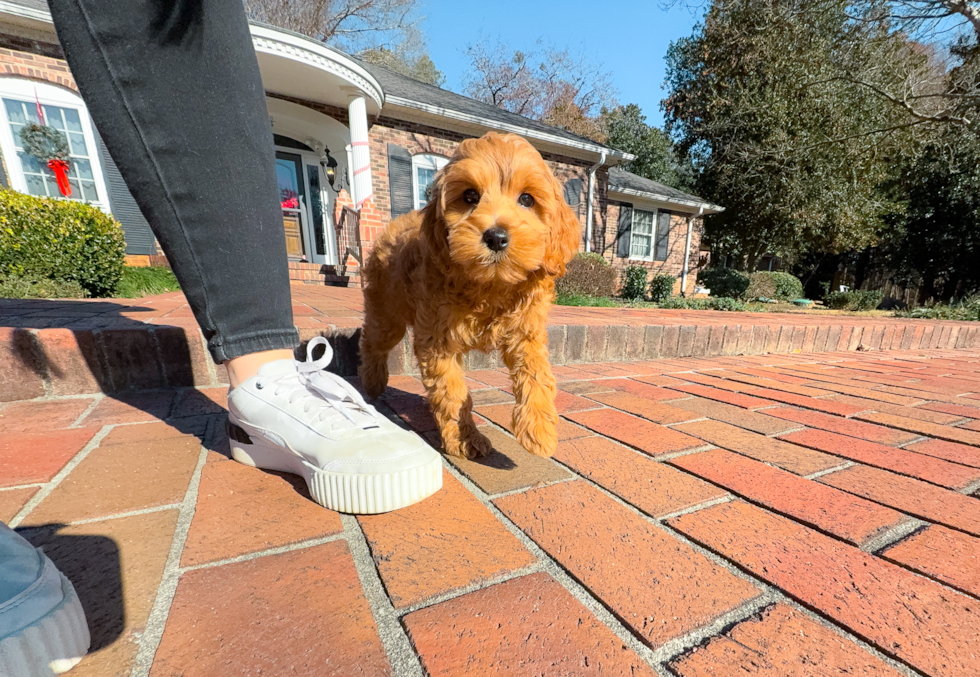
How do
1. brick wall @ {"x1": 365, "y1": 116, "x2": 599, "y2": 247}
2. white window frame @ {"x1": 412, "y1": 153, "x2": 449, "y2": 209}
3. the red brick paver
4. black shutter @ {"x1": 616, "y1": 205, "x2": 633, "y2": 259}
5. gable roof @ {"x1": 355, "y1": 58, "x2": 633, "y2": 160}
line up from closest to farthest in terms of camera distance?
1. the red brick paver
2. gable roof @ {"x1": 355, "y1": 58, "x2": 633, "y2": 160}
3. brick wall @ {"x1": 365, "y1": 116, "x2": 599, "y2": 247}
4. white window frame @ {"x1": 412, "y1": 153, "x2": 449, "y2": 209}
5. black shutter @ {"x1": 616, "y1": 205, "x2": 633, "y2": 259}

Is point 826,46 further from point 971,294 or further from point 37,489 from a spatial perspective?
point 37,489

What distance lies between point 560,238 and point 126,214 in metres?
10.5

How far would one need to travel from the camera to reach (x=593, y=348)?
3.51 meters

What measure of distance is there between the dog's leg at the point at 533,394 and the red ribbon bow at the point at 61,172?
1045cm

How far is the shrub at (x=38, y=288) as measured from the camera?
15.8 feet

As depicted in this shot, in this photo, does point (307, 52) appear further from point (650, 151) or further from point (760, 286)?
point (650, 151)

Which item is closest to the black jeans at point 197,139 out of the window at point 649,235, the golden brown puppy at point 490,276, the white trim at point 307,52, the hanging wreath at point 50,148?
the golden brown puppy at point 490,276

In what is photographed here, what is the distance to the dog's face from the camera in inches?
55.6

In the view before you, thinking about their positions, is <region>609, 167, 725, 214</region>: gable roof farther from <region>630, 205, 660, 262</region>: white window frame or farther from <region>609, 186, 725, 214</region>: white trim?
<region>630, 205, 660, 262</region>: white window frame

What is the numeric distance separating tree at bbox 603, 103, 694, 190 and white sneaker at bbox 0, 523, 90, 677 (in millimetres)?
24059

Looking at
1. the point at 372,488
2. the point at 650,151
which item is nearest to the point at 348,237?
the point at 372,488

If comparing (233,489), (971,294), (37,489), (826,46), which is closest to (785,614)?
(233,489)

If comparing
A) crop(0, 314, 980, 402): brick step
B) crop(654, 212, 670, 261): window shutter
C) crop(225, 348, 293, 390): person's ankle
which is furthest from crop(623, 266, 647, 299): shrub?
crop(225, 348, 293, 390): person's ankle

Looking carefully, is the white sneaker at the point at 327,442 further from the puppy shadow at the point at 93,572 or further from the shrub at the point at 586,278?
the shrub at the point at 586,278
